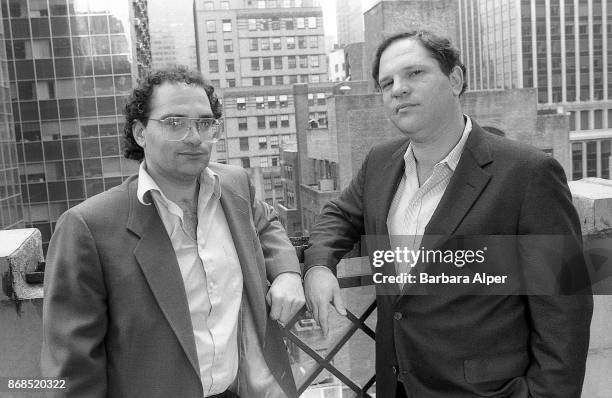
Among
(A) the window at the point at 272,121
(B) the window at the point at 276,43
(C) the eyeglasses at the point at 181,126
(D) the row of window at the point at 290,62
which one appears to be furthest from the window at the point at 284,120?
(C) the eyeglasses at the point at 181,126

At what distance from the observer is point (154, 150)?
2.01m

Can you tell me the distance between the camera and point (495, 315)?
2.08 metres

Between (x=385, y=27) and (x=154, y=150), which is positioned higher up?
(x=385, y=27)

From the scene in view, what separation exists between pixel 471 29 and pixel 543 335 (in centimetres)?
9661

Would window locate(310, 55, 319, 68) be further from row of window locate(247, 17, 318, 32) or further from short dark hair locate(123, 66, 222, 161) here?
short dark hair locate(123, 66, 222, 161)

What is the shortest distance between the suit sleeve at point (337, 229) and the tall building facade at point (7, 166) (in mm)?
36794

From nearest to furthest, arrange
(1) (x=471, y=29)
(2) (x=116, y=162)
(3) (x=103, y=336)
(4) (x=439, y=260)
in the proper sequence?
(3) (x=103, y=336)
(4) (x=439, y=260)
(2) (x=116, y=162)
(1) (x=471, y=29)

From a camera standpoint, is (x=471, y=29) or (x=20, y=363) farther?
(x=471, y=29)

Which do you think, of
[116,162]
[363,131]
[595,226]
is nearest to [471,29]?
[116,162]

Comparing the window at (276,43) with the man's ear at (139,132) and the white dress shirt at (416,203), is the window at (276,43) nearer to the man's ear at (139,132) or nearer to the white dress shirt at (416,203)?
the white dress shirt at (416,203)

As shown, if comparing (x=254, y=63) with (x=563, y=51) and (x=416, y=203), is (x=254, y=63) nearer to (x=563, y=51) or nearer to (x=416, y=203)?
A: (x=563, y=51)

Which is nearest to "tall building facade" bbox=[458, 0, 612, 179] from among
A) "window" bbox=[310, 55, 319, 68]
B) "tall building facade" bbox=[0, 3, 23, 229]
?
"window" bbox=[310, 55, 319, 68]

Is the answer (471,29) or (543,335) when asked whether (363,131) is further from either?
(471,29)

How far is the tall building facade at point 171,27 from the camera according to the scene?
98062 millimetres
